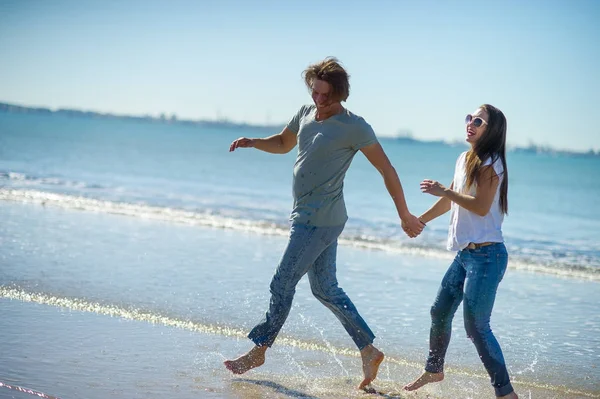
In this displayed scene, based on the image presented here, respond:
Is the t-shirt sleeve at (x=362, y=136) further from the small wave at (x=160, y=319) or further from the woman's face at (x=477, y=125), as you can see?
the small wave at (x=160, y=319)

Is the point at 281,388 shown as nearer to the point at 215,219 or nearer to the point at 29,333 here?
the point at 29,333

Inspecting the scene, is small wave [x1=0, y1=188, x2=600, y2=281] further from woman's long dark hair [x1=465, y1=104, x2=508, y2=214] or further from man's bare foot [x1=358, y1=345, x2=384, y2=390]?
woman's long dark hair [x1=465, y1=104, x2=508, y2=214]

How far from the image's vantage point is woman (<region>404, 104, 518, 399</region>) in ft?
16.5

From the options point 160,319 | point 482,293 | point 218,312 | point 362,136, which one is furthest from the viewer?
point 218,312

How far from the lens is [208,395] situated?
5105mm

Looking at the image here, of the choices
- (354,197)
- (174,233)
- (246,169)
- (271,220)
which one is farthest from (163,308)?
(246,169)

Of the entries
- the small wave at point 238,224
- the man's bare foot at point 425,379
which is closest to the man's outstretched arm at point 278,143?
the man's bare foot at point 425,379

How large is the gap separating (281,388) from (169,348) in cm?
111

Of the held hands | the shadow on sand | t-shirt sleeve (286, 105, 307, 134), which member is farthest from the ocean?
t-shirt sleeve (286, 105, 307, 134)

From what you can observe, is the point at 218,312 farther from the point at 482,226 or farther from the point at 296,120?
the point at 482,226

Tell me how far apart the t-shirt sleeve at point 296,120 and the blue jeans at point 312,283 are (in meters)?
0.73

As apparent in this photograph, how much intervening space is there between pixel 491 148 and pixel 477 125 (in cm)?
18

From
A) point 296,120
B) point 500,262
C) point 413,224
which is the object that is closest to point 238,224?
point 296,120

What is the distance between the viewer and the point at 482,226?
5074mm
